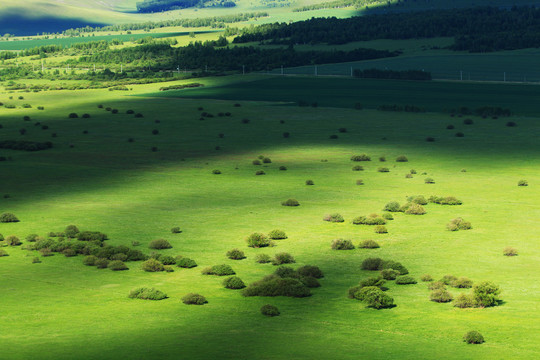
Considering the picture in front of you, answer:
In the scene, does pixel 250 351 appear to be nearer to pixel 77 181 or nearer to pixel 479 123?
pixel 77 181

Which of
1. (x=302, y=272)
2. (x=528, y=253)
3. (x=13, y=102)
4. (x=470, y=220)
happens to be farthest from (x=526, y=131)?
(x=13, y=102)

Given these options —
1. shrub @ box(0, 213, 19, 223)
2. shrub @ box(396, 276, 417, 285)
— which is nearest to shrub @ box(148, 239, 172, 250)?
shrub @ box(0, 213, 19, 223)

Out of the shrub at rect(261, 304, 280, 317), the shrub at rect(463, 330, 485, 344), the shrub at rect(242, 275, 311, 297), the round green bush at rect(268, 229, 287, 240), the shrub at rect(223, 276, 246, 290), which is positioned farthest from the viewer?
the round green bush at rect(268, 229, 287, 240)

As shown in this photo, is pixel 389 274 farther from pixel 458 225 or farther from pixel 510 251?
pixel 458 225

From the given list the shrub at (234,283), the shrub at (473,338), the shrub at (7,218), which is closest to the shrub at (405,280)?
the shrub at (234,283)

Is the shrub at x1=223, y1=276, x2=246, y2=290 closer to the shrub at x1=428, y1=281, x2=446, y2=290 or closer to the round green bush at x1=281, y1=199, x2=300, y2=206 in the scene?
the shrub at x1=428, y1=281, x2=446, y2=290

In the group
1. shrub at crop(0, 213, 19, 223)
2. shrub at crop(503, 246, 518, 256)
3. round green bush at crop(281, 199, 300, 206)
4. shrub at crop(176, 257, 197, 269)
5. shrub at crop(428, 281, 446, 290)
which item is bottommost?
shrub at crop(503, 246, 518, 256)

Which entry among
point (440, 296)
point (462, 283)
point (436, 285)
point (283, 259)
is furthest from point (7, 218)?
point (440, 296)
